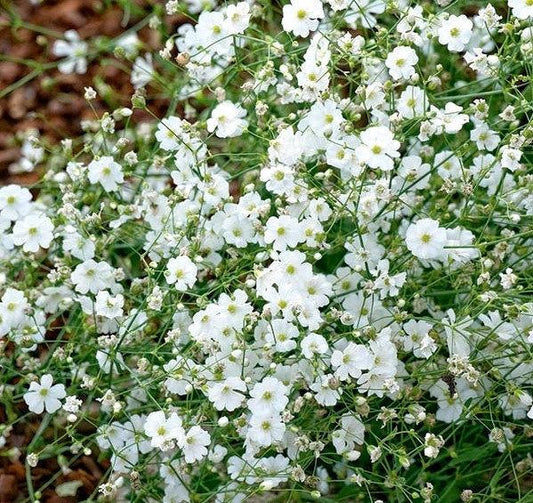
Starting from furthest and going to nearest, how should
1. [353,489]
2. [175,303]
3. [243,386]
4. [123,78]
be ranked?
1. [123,78]
2. [353,489]
3. [175,303]
4. [243,386]

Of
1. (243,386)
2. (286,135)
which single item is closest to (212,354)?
(243,386)

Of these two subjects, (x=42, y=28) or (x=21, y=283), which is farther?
(x=42, y=28)

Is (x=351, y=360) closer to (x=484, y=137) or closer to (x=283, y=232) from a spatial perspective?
(x=283, y=232)

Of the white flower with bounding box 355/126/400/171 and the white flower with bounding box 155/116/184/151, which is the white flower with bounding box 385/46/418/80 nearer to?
the white flower with bounding box 355/126/400/171

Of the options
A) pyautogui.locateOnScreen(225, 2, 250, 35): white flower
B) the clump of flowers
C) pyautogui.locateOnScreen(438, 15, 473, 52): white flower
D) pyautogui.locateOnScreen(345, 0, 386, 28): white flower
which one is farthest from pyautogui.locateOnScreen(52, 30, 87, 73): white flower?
pyautogui.locateOnScreen(438, 15, 473, 52): white flower

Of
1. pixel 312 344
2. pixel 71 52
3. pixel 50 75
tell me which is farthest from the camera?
pixel 50 75

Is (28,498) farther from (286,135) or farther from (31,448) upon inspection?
(286,135)

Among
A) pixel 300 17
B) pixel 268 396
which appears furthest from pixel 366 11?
pixel 268 396
